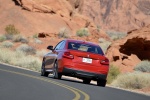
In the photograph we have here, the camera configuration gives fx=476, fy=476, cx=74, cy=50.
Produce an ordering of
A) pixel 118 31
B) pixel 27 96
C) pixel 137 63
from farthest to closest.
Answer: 1. pixel 118 31
2. pixel 137 63
3. pixel 27 96

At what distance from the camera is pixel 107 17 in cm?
13375

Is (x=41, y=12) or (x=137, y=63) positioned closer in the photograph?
(x=137, y=63)

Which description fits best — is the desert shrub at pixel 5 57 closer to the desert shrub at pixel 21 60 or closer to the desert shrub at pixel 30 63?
the desert shrub at pixel 21 60

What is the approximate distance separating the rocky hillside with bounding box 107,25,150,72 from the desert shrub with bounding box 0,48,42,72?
201 inches

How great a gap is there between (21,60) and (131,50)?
747 centimetres

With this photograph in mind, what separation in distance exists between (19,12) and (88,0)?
2559 inches

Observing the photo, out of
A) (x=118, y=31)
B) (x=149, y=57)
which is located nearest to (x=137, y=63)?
(x=149, y=57)

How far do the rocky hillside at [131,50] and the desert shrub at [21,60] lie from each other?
5111 mm

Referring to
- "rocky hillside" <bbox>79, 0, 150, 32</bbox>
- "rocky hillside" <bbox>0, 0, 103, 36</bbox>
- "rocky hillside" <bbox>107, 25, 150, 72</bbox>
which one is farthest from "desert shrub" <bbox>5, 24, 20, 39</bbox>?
"rocky hillside" <bbox>79, 0, 150, 32</bbox>

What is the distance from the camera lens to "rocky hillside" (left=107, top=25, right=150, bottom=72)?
100 ft

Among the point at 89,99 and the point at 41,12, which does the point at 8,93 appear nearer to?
the point at 89,99

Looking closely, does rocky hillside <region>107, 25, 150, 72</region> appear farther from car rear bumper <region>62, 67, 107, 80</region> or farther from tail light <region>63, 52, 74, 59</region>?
tail light <region>63, 52, 74, 59</region>

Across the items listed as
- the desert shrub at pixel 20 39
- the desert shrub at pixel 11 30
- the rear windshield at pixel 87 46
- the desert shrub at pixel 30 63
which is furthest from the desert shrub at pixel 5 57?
the desert shrub at pixel 11 30

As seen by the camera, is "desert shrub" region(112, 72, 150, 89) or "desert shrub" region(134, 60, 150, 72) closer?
"desert shrub" region(112, 72, 150, 89)
